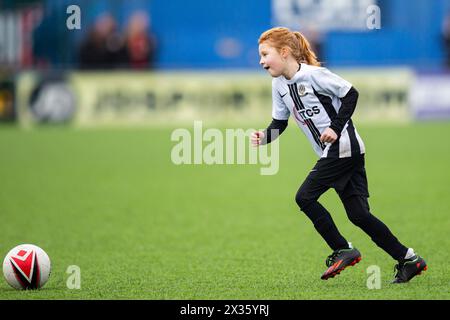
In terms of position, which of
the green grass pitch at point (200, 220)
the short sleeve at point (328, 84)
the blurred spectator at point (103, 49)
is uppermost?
the blurred spectator at point (103, 49)

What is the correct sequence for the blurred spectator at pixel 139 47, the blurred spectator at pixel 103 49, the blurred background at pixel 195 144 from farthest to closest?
the blurred spectator at pixel 139 47, the blurred spectator at pixel 103 49, the blurred background at pixel 195 144

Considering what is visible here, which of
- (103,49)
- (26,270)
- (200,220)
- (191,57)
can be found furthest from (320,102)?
(191,57)

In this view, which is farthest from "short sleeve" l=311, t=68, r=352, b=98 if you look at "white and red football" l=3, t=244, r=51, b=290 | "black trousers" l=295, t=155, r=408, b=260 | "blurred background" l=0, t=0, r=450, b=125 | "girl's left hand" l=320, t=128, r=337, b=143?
"blurred background" l=0, t=0, r=450, b=125

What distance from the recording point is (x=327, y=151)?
6906mm

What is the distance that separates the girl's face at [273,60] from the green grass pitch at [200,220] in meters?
1.50

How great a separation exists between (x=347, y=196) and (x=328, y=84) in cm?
80

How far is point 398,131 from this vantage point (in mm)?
20438

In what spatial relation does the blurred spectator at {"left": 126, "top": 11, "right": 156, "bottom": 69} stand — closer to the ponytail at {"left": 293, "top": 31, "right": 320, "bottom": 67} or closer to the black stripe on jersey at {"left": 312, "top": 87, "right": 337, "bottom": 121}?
the ponytail at {"left": 293, "top": 31, "right": 320, "bottom": 67}

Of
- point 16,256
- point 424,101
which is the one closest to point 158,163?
point 424,101

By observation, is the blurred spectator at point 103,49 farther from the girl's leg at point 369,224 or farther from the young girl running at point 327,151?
the girl's leg at point 369,224

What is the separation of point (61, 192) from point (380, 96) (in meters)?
10.8

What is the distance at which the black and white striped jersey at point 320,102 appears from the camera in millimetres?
6793

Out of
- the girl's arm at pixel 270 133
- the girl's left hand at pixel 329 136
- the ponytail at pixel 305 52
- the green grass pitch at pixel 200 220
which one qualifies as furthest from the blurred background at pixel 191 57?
the girl's left hand at pixel 329 136

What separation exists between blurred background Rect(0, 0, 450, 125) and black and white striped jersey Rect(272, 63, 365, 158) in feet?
49.0
